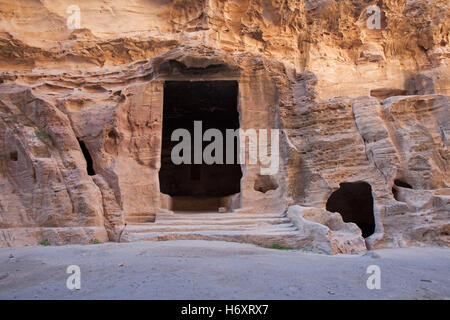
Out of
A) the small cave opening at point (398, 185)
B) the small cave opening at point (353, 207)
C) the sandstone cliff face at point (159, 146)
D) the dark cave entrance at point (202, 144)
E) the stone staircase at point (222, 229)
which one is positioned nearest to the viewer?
the stone staircase at point (222, 229)

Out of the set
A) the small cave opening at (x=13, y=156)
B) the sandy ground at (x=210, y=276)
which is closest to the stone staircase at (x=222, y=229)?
the sandy ground at (x=210, y=276)

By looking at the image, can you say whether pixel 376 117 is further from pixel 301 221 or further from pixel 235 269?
pixel 235 269

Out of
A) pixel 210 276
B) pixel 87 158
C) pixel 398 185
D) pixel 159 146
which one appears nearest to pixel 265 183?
pixel 159 146

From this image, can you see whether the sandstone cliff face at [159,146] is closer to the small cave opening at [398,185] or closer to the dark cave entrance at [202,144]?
the small cave opening at [398,185]

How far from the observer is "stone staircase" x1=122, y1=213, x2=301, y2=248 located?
7.01 meters

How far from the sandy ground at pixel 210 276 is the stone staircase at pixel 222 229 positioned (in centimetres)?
170

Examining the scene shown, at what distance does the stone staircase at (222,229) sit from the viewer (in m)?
7.01

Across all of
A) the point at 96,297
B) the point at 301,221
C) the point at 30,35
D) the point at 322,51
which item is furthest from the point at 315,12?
the point at 96,297

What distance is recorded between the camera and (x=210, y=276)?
3.69 m

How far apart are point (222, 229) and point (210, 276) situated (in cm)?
393

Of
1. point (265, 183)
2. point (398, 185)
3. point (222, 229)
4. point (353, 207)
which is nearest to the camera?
point (222, 229)

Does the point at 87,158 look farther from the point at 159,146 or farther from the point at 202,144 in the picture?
the point at 202,144

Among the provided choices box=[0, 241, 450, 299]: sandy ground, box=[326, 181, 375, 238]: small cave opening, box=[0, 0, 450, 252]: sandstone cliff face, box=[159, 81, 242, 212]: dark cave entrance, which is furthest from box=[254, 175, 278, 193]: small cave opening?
box=[0, 241, 450, 299]: sandy ground

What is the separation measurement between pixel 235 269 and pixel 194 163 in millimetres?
11216
